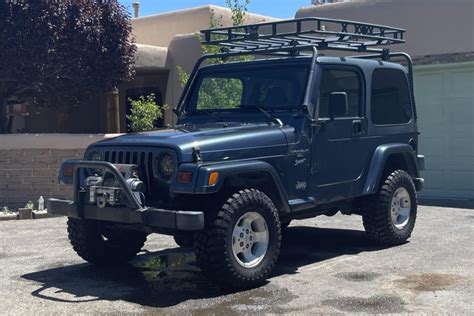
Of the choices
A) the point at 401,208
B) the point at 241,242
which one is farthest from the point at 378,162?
the point at 241,242

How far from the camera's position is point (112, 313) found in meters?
5.63

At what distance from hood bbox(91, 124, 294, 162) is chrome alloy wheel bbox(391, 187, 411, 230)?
219 centimetres

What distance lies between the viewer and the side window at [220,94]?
771 centimetres

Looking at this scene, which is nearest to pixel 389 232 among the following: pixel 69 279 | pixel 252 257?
pixel 252 257

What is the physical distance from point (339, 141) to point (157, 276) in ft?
7.84

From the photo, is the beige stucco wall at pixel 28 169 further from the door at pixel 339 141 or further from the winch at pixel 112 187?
the door at pixel 339 141

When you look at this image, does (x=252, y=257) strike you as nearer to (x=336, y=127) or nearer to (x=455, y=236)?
(x=336, y=127)

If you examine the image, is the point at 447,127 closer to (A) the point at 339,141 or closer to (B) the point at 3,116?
(A) the point at 339,141

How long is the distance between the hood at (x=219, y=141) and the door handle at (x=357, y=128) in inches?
42.3

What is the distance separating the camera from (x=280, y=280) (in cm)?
670

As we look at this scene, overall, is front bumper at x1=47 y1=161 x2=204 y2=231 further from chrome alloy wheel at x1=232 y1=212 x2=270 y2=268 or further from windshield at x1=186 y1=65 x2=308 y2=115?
windshield at x1=186 y1=65 x2=308 y2=115

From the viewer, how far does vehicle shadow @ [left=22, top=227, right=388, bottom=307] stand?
20.3 feet

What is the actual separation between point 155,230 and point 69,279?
1155 mm

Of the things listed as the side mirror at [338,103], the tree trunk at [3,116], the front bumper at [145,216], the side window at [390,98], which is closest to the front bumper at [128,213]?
the front bumper at [145,216]
